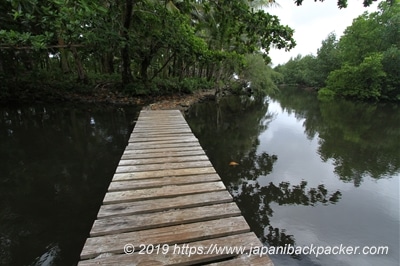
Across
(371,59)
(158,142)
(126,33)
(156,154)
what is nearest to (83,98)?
(126,33)

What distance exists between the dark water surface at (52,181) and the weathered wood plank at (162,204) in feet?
2.89

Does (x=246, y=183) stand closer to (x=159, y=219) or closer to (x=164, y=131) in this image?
(x=164, y=131)

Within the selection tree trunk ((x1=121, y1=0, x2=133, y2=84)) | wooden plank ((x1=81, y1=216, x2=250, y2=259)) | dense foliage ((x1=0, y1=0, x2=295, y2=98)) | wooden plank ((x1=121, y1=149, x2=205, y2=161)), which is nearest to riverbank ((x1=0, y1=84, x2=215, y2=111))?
dense foliage ((x1=0, y1=0, x2=295, y2=98))

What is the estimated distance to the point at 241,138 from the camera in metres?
7.00

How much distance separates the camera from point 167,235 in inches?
64.7

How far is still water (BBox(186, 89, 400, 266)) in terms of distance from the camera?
9.32 feet

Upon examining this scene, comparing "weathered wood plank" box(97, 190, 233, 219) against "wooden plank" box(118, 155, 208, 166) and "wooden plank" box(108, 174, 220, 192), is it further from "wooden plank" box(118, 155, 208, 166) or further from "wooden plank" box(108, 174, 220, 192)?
"wooden plank" box(118, 155, 208, 166)

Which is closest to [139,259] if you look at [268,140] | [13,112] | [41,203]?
[41,203]

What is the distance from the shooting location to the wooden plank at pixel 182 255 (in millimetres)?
1408

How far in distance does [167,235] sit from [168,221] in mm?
161

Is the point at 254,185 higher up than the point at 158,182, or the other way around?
the point at 158,182

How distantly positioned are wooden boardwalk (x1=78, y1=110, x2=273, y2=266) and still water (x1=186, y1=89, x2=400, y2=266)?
117 cm

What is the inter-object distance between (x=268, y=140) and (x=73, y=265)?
608 cm

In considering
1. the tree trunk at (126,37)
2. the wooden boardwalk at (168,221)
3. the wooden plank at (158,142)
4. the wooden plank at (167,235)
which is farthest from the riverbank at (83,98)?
the wooden plank at (167,235)
